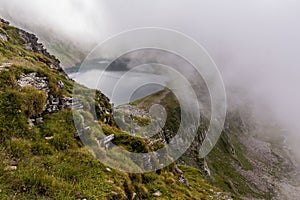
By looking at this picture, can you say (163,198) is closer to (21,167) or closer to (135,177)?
(135,177)

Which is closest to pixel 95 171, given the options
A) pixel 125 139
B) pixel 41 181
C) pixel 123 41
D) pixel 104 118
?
pixel 41 181

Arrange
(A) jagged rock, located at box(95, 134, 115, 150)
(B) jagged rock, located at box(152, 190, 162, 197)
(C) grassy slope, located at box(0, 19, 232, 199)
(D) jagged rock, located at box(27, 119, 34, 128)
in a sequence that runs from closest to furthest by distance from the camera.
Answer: (C) grassy slope, located at box(0, 19, 232, 199), (D) jagged rock, located at box(27, 119, 34, 128), (B) jagged rock, located at box(152, 190, 162, 197), (A) jagged rock, located at box(95, 134, 115, 150)

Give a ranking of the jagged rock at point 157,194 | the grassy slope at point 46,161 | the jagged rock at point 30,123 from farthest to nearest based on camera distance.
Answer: the jagged rock at point 157,194 → the jagged rock at point 30,123 → the grassy slope at point 46,161

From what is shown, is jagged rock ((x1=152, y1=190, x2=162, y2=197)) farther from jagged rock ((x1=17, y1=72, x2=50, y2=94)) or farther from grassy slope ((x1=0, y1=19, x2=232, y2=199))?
jagged rock ((x1=17, y1=72, x2=50, y2=94))

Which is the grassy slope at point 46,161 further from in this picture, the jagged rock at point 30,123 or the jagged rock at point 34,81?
the jagged rock at point 34,81

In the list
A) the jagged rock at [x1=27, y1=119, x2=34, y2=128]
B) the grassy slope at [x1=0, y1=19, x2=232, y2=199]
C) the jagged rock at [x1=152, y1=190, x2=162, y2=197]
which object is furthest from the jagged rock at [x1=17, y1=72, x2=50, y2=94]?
the jagged rock at [x1=152, y1=190, x2=162, y2=197]

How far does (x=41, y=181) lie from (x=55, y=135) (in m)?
4.85

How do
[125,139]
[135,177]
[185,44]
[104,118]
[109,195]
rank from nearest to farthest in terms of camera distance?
[109,195]
[135,177]
[125,139]
[104,118]
[185,44]

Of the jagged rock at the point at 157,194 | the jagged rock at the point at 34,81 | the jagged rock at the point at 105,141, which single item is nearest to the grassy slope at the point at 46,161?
the jagged rock at the point at 157,194

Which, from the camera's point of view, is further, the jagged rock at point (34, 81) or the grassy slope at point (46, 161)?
the jagged rock at point (34, 81)

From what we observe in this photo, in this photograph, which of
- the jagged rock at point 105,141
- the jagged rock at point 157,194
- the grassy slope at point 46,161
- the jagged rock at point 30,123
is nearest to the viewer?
the grassy slope at point 46,161

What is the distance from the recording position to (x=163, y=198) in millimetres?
19516

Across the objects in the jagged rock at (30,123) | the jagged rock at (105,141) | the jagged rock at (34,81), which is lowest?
the jagged rock at (30,123)

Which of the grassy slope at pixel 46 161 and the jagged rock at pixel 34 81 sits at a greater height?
the jagged rock at pixel 34 81
